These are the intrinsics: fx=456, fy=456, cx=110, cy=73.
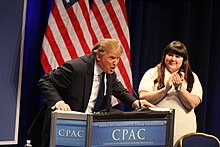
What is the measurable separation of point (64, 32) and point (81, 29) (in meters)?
0.18

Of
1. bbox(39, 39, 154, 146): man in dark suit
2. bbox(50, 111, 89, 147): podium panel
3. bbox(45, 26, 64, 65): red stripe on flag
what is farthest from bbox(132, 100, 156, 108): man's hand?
bbox(45, 26, 64, 65): red stripe on flag

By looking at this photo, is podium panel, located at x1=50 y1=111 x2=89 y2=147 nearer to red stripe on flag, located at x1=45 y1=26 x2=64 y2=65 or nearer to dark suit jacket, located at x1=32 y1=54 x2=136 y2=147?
dark suit jacket, located at x1=32 y1=54 x2=136 y2=147

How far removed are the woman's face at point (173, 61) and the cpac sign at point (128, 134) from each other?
1.37 m

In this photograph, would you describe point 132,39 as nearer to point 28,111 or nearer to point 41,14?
point 41,14

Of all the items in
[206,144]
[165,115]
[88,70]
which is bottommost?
[206,144]

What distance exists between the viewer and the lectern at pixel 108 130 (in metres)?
2.42

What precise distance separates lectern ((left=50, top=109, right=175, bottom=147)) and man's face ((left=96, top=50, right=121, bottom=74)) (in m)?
0.57

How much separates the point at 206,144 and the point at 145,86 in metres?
0.69

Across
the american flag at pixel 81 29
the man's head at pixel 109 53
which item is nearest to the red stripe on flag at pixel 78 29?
the american flag at pixel 81 29

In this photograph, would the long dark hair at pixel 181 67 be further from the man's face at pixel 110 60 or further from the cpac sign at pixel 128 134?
the cpac sign at pixel 128 134

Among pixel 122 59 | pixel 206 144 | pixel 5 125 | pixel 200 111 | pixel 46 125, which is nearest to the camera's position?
pixel 46 125

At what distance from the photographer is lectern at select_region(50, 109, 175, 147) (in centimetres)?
242

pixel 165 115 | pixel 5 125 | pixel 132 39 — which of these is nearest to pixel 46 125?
pixel 165 115

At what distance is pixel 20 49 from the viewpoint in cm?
426
